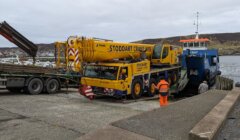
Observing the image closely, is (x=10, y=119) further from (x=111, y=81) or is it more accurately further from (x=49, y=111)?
(x=111, y=81)

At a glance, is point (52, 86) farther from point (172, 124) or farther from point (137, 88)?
point (172, 124)

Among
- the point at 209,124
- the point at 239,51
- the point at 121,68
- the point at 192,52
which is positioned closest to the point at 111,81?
the point at 121,68

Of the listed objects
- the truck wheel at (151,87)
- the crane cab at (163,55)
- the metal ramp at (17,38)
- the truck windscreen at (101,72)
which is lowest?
the truck wheel at (151,87)

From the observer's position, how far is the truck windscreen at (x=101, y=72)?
13.9 metres

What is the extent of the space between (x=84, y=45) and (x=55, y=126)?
20.5 feet

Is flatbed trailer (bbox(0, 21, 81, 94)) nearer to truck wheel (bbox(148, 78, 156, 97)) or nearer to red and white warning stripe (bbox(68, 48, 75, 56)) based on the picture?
red and white warning stripe (bbox(68, 48, 75, 56))

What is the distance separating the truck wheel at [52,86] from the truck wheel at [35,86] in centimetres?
42

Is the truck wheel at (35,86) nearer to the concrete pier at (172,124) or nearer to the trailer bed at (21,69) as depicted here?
the trailer bed at (21,69)

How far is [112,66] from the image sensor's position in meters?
14.0

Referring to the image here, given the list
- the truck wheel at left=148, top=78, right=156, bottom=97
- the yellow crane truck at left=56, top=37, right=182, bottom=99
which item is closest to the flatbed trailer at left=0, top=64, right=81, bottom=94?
the yellow crane truck at left=56, top=37, right=182, bottom=99

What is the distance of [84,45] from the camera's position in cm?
1384

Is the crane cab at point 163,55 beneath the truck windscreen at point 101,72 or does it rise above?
above

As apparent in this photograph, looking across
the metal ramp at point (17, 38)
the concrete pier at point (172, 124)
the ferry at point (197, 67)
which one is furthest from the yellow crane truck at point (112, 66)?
the concrete pier at point (172, 124)

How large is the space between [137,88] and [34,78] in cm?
500
